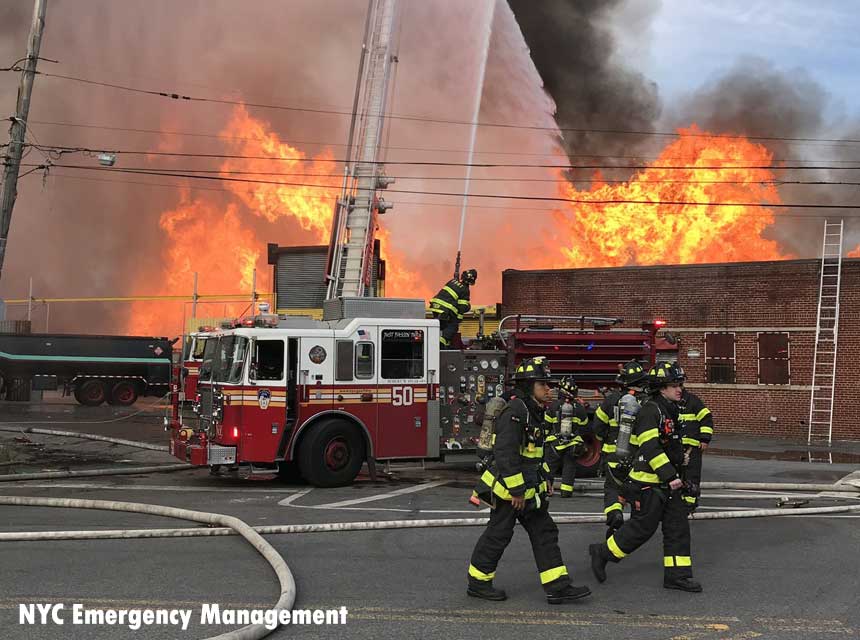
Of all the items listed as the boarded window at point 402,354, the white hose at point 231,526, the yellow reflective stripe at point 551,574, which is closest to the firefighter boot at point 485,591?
the yellow reflective stripe at point 551,574

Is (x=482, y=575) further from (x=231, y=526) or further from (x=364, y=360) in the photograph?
(x=364, y=360)

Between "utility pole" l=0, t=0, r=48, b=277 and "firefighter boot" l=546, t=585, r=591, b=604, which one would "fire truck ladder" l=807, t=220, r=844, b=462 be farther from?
"utility pole" l=0, t=0, r=48, b=277

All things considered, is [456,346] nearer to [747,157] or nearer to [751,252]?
[751,252]

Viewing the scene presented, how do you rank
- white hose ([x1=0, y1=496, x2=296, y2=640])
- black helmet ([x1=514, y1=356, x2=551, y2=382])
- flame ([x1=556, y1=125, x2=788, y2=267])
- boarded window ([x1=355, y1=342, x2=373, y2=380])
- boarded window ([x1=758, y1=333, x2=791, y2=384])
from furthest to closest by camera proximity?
flame ([x1=556, y1=125, x2=788, y2=267]) < boarded window ([x1=758, y1=333, x2=791, y2=384]) < boarded window ([x1=355, y1=342, x2=373, y2=380]) < black helmet ([x1=514, y1=356, x2=551, y2=382]) < white hose ([x1=0, y1=496, x2=296, y2=640])

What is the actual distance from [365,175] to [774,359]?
1301cm

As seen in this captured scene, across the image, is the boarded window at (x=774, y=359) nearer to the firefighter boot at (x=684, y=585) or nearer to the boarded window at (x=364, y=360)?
the boarded window at (x=364, y=360)

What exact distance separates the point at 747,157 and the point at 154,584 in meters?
32.2

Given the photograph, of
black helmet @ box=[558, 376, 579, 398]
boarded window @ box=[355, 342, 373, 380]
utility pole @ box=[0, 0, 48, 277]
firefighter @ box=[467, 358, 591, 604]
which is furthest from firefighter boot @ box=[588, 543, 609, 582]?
utility pole @ box=[0, 0, 48, 277]

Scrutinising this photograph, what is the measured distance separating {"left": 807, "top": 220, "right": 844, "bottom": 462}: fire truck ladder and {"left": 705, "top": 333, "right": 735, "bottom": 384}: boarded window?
2.24 m

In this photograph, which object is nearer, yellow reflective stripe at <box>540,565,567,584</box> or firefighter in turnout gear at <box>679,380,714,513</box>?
yellow reflective stripe at <box>540,565,567,584</box>

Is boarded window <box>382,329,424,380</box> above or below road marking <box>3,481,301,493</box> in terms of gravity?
above

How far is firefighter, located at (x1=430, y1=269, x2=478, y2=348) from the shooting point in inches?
536

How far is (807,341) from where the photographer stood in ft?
78.6

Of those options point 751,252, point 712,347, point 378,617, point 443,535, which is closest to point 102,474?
point 443,535
